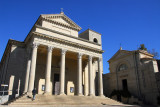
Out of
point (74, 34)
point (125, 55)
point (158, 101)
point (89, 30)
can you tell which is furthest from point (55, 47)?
point (158, 101)

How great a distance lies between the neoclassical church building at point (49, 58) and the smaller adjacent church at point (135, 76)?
5.58m

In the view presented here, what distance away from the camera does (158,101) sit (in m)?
22.6

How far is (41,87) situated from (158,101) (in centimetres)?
1790

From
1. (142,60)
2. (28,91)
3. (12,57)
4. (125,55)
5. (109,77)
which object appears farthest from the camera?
(109,77)

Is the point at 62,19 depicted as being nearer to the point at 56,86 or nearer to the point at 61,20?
the point at 61,20

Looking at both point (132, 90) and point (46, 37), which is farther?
point (132, 90)

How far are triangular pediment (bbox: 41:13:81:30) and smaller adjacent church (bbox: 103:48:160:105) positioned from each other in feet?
35.7

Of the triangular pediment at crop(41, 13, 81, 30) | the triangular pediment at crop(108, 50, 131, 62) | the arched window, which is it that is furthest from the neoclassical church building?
the arched window

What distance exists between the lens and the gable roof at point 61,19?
960 inches

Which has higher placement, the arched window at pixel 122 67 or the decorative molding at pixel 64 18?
the decorative molding at pixel 64 18

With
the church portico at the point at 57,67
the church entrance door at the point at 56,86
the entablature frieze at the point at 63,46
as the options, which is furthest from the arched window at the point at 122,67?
the church entrance door at the point at 56,86

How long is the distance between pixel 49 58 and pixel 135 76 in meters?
15.3

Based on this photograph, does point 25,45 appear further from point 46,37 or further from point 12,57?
point 46,37

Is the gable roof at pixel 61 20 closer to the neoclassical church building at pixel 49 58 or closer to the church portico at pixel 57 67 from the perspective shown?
Result: the neoclassical church building at pixel 49 58
